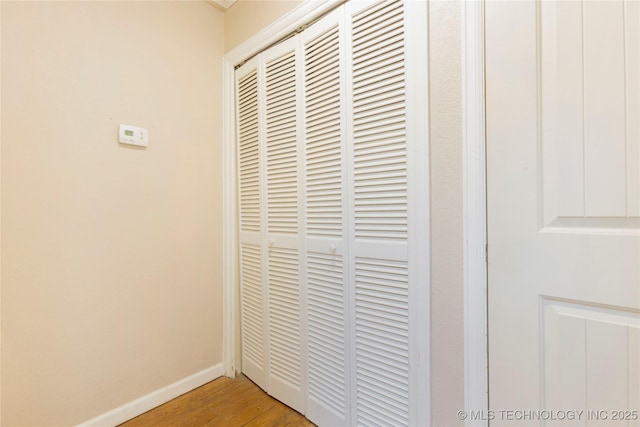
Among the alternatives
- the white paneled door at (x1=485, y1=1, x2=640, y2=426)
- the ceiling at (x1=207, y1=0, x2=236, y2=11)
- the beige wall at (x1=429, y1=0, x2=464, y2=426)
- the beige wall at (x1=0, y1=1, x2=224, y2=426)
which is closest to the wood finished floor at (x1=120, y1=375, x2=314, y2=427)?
the beige wall at (x1=0, y1=1, x2=224, y2=426)

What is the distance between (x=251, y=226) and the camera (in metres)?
1.87

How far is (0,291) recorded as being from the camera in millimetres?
1217

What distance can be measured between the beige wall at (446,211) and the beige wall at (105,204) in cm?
148

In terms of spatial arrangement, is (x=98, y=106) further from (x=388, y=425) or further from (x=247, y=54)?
(x=388, y=425)

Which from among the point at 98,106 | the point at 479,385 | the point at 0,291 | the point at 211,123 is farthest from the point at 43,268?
the point at 479,385

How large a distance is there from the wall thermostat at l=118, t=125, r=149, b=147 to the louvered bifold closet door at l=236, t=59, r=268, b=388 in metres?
0.56

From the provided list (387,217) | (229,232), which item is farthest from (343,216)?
(229,232)

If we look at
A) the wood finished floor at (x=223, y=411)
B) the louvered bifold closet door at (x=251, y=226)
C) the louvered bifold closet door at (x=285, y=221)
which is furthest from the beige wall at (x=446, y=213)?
the louvered bifold closet door at (x=251, y=226)

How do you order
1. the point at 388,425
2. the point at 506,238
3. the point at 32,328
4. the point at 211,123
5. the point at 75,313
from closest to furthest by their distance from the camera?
the point at 506,238
the point at 388,425
the point at 32,328
the point at 75,313
the point at 211,123

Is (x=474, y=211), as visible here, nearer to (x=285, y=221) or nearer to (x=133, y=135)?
(x=285, y=221)

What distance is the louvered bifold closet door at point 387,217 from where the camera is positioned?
1.07 m

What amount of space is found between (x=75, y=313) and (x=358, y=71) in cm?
180

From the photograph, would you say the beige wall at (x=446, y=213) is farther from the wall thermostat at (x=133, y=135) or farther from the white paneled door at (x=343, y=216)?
the wall thermostat at (x=133, y=135)

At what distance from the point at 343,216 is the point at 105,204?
127cm
